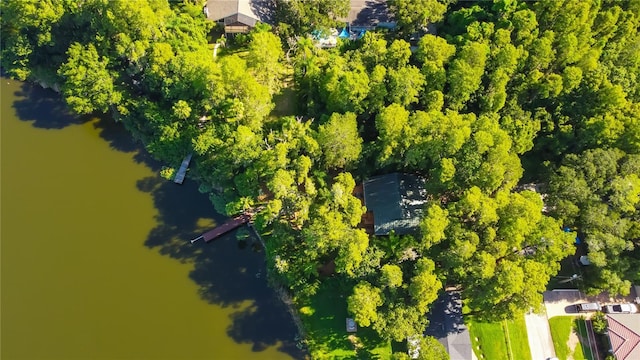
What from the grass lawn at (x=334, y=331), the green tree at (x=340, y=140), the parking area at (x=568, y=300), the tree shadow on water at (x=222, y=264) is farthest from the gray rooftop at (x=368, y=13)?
the parking area at (x=568, y=300)

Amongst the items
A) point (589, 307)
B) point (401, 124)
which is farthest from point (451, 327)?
point (401, 124)

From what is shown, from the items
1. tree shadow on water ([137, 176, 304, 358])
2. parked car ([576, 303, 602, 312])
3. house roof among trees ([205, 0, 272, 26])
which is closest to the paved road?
parked car ([576, 303, 602, 312])

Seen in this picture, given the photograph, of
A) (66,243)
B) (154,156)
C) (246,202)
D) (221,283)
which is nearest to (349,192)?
(246,202)

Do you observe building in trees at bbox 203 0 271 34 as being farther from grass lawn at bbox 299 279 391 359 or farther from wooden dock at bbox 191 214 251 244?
grass lawn at bbox 299 279 391 359

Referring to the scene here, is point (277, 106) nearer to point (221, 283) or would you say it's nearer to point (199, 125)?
point (199, 125)

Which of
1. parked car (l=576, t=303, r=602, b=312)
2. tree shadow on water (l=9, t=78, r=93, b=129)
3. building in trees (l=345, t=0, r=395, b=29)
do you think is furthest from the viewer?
building in trees (l=345, t=0, r=395, b=29)

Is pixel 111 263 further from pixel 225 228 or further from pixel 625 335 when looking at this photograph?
pixel 625 335

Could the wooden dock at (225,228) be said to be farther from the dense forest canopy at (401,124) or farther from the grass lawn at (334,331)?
the grass lawn at (334,331)
